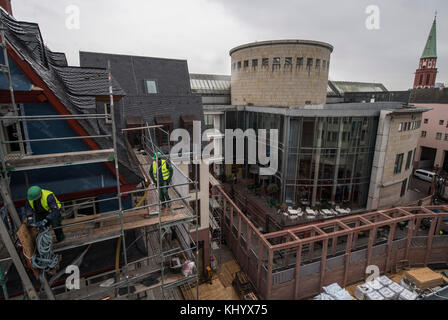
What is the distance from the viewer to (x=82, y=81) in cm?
1027

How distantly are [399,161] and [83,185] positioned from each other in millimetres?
27747

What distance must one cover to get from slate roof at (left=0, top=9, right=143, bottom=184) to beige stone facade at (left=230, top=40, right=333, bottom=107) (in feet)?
77.7

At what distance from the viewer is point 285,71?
30172 millimetres

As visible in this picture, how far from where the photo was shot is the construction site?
676 centimetres

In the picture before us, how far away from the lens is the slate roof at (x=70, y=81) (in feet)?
24.5

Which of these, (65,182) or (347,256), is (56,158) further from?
(347,256)

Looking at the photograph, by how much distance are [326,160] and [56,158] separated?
863 inches

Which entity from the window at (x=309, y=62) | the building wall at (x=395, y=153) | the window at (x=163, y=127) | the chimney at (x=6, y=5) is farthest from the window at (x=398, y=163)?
the chimney at (x=6, y=5)

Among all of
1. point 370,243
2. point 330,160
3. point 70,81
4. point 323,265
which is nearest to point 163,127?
point 70,81

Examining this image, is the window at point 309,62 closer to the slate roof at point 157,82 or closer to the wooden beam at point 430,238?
the slate roof at point 157,82

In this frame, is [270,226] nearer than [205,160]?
No

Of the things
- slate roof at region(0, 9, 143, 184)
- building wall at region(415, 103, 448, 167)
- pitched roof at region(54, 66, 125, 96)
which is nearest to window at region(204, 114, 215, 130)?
slate roof at region(0, 9, 143, 184)
